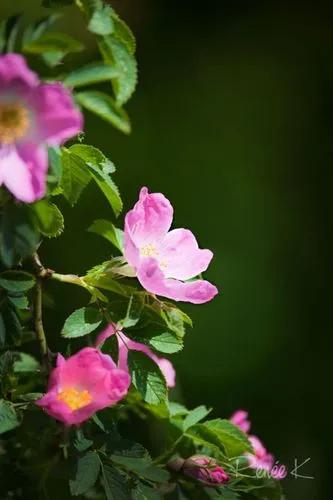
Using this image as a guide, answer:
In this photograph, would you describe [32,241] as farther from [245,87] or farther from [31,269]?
[245,87]

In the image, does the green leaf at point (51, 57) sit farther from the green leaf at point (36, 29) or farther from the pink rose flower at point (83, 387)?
the pink rose flower at point (83, 387)

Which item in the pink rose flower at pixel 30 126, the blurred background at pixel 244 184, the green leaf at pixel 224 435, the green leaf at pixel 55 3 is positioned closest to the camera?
the pink rose flower at pixel 30 126

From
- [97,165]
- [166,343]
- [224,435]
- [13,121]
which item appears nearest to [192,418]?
[224,435]

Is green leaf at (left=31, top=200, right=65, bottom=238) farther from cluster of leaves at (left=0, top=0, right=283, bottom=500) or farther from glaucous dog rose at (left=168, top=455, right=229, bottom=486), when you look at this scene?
glaucous dog rose at (left=168, top=455, right=229, bottom=486)

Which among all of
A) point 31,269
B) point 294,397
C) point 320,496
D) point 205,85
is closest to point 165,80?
point 205,85

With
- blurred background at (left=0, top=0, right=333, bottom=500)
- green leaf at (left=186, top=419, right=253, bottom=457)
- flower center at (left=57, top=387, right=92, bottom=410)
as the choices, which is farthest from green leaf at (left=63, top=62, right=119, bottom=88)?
blurred background at (left=0, top=0, right=333, bottom=500)

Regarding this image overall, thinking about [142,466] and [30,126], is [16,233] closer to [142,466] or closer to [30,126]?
[30,126]

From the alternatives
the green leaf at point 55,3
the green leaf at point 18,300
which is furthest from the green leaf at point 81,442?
the green leaf at point 55,3
